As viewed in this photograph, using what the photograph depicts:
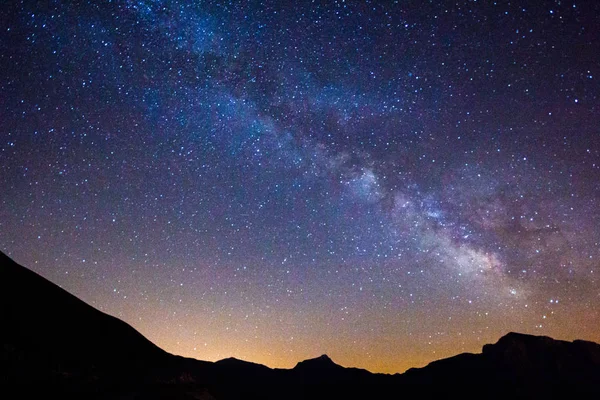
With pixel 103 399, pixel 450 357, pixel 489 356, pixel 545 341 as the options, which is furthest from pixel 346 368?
pixel 103 399

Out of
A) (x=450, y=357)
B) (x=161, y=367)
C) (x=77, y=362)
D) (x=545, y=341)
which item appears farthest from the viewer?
(x=450, y=357)

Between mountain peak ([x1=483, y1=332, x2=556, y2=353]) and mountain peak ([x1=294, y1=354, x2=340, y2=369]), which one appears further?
mountain peak ([x1=294, y1=354, x2=340, y2=369])

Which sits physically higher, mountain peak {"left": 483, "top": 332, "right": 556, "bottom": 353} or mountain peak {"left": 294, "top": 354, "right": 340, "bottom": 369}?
mountain peak {"left": 483, "top": 332, "right": 556, "bottom": 353}

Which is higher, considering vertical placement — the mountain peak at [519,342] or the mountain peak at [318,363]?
the mountain peak at [519,342]

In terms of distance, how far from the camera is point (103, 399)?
21109 millimetres

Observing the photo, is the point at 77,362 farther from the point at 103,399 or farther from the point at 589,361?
the point at 589,361

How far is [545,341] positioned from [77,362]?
10022 cm

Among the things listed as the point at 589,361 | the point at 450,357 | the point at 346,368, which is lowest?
the point at 346,368

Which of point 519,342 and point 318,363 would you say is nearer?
point 519,342

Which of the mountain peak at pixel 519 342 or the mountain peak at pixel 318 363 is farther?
the mountain peak at pixel 318 363

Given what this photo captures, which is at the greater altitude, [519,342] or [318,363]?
[519,342]

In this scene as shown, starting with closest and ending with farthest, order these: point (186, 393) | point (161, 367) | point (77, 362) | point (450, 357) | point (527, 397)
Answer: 1. point (77, 362)
2. point (186, 393)
3. point (161, 367)
4. point (527, 397)
5. point (450, 357)

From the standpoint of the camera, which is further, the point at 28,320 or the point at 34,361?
the point at 28,320

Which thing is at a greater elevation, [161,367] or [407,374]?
[407,374]
